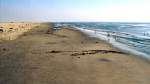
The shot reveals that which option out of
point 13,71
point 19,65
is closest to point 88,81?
point 13,71

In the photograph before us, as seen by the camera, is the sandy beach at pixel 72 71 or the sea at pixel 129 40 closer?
the sandy beach at pixel 72 71

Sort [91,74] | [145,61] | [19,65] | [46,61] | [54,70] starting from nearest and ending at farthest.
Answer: [91,74], [54,70], [19,65], [46,61], [145,61]

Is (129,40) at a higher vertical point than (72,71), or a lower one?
lower

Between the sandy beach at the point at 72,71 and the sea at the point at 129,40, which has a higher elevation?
the sandy beach at the point at 72,71

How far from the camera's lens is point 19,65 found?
16016 mm

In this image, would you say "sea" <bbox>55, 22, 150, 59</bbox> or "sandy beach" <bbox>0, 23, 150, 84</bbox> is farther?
"sea" <bbox>55, 22, 150, 59</bbox>

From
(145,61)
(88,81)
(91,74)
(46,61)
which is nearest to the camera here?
(88,81)

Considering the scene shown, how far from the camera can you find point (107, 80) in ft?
41.2

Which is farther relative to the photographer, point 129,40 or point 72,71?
point 129,40

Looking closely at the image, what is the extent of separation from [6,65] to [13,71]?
5.74ft

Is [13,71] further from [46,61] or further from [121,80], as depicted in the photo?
[121,80]

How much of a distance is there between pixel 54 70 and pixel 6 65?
3.27 metres

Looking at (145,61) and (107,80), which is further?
(145,61)

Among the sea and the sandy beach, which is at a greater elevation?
the sandy beach
